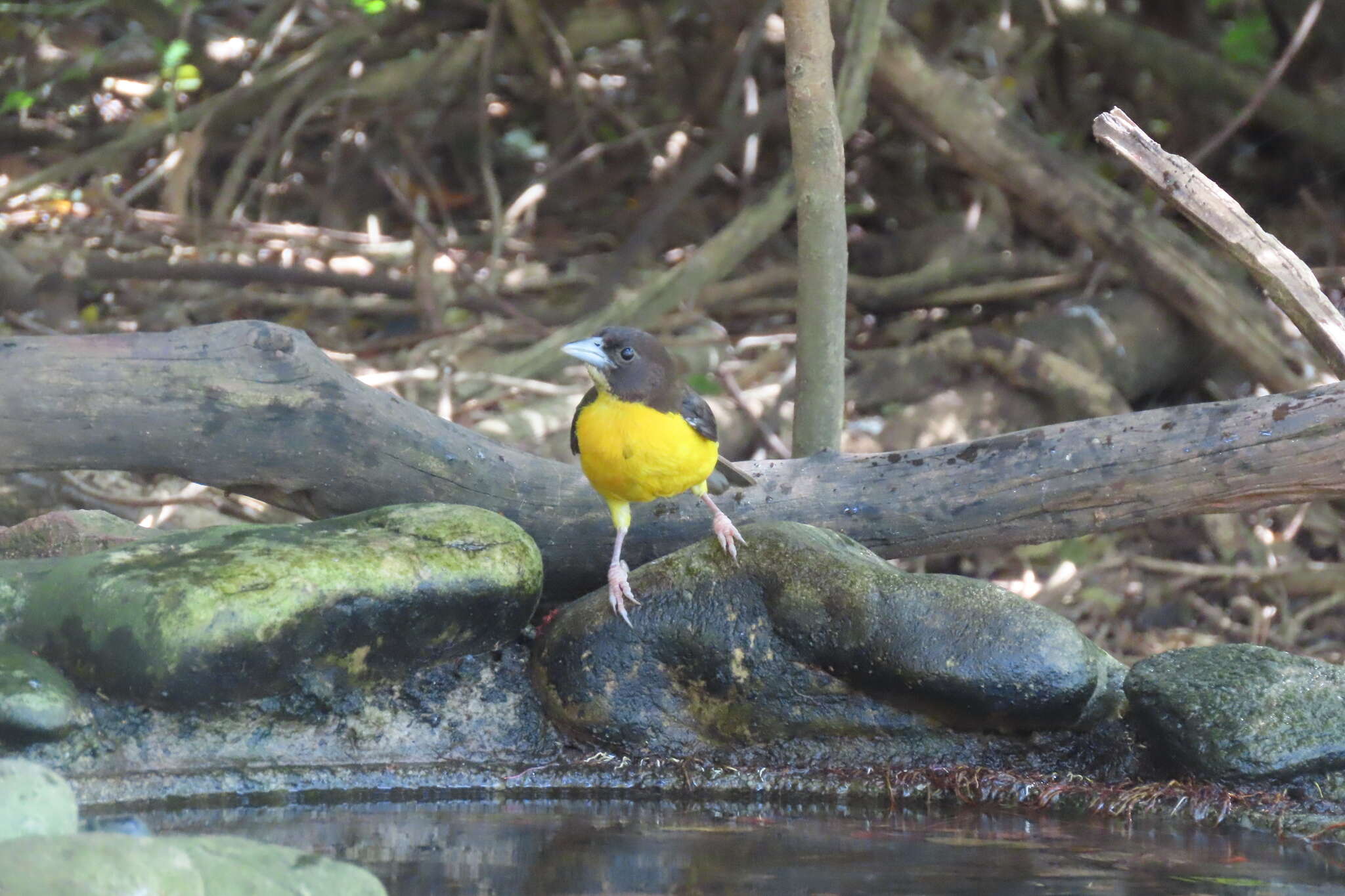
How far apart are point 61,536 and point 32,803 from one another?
84.6 inches

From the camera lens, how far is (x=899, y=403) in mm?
7676

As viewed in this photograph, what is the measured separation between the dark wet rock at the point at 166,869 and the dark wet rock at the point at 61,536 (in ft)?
7.11

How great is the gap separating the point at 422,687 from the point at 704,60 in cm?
605

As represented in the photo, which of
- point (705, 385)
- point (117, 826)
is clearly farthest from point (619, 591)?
point (705, 385)

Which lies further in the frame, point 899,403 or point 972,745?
point 899,403

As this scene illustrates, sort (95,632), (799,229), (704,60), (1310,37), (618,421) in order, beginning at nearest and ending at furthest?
(95,632) → (618,421) → (799,229) → (1310,37) → (704,60)

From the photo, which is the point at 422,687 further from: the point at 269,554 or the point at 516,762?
the point at 269,554

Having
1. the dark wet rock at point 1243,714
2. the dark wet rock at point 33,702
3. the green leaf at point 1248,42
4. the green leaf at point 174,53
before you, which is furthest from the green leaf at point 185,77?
the dark wet rock at point 1243,714

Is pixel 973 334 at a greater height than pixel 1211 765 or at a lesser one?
greater

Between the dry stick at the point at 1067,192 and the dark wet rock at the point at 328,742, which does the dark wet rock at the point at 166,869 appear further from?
the dry stick at the point at 1067,192

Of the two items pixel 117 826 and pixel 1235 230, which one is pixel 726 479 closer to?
pixel 1235 230

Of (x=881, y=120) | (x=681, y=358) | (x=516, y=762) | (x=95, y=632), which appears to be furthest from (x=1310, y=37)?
(x=95, y=632)

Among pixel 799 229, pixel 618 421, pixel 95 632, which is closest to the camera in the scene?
pixel 95 632

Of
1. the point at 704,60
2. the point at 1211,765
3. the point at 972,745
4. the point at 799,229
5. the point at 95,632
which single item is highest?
the point at 704,60
